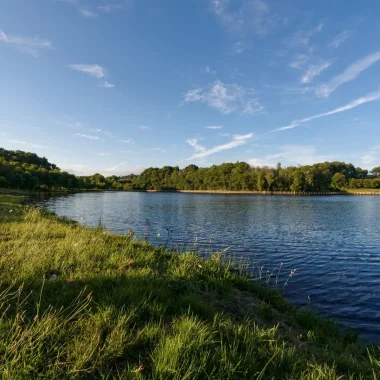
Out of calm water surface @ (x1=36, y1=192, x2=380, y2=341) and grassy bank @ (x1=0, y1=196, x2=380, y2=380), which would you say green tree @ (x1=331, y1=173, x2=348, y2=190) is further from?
grassy bank @ (x1=0, y1=196, x2=380, y2=380)

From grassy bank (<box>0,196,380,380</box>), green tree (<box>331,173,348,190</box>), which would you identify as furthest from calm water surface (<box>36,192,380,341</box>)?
green tree (<box>331,173,348,190</box>)

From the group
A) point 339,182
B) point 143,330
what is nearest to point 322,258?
point 143,330

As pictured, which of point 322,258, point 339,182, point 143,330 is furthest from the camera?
point 339,182

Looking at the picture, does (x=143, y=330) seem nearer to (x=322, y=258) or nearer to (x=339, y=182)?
(x=322, y=258)

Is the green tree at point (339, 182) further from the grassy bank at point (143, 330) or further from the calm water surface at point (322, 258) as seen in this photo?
the grassy bank at point (143, 330)

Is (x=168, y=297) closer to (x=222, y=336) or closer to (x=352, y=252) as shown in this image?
(x=222, y=336)

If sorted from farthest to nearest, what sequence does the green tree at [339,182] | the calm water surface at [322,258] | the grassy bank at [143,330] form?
the green tree at [339,182]
the calm water surface at [322,258]
the grassy bank at [143,330]

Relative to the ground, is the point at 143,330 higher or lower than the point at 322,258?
higher

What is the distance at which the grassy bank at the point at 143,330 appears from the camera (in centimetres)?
414

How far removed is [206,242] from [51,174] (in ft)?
471

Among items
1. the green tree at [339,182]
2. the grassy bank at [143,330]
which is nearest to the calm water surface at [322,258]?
the grassy bank at [143,330]

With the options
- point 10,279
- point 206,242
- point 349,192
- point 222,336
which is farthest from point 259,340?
point 349,192

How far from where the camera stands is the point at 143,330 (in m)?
4.88

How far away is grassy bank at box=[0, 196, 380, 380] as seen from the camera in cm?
414
